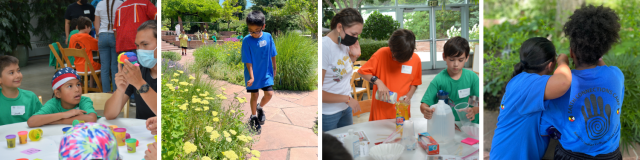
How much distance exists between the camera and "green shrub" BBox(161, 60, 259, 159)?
2.21m

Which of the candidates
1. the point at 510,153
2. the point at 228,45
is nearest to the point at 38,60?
the point at 228,45

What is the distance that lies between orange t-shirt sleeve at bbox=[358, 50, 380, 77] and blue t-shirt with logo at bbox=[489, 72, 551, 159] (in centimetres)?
90

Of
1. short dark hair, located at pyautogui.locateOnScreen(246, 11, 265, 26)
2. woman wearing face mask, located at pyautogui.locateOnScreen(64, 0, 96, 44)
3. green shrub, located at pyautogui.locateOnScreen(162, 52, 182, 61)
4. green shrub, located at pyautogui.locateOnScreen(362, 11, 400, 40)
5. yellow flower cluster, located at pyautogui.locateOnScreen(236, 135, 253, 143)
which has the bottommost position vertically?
yellow flower cluster, located at pyautogui.locateOnScreen(236, 135, 253, 143)

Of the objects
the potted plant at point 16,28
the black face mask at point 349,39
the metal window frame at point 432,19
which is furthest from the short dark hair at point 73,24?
the metal window frame at point 432,19

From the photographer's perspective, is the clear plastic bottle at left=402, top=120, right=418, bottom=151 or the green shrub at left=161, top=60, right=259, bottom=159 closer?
the clear plastic bottle at left=402, top=120, right=418, bottom=151

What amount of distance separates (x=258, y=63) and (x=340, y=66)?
555 mm

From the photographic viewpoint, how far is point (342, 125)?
2.35 m

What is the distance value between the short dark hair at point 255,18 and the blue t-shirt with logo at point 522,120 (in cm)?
167

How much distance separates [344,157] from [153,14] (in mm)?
2301

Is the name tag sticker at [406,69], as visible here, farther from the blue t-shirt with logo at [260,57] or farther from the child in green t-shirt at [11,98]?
the child in green t-shirt at [11,98]

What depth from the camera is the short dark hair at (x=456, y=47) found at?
220 cm

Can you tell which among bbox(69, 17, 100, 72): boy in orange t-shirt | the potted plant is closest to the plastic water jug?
bbox(69, 17, 100, 72): boy in orange t-shirt

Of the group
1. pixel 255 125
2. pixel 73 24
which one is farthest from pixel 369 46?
pixel 73 24

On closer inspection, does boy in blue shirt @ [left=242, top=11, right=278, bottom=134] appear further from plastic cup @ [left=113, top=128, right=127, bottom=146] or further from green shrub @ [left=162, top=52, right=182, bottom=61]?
plastic cup @ [left=113, top=128, right=127, bottom=146]
